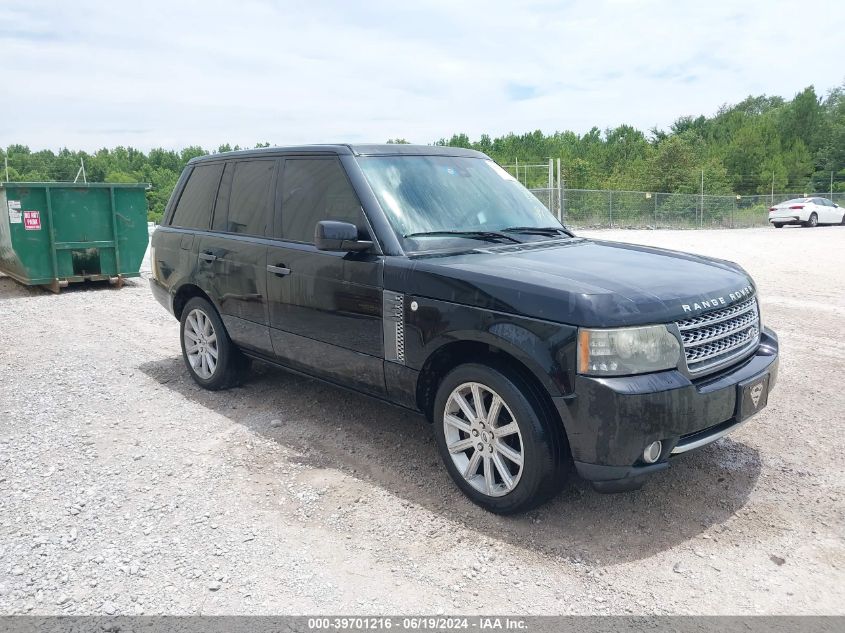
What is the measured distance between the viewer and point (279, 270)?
16.2 ft

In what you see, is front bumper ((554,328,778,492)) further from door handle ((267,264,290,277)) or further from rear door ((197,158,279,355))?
rear door ((197,158,279,355))

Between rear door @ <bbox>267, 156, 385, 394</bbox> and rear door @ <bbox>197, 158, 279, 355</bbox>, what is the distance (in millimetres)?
145

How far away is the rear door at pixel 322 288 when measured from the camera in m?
4.31

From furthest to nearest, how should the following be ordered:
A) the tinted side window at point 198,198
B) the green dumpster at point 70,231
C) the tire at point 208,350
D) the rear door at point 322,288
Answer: the green dumpster at point 70,231 < the tinted side window at point 198,198 < the tire at point 208,350 < the rear door at point 322,288

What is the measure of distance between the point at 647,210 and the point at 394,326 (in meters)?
34.3

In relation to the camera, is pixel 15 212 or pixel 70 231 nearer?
pixel 15 212

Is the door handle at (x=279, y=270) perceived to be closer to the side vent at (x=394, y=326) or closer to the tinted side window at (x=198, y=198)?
the side vent at (x=394, y=326)

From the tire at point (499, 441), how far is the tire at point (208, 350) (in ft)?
8.14

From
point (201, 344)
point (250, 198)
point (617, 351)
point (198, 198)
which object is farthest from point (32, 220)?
point (617, 351)

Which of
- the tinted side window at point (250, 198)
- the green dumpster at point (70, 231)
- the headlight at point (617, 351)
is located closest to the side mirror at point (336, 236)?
the tinted side window at point (250, 198)

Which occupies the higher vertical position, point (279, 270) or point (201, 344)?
point (279, 270)

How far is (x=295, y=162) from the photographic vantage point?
16.6 feet

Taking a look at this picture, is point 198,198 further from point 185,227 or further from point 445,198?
point 445,198

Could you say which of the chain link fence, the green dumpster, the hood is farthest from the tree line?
the hood
